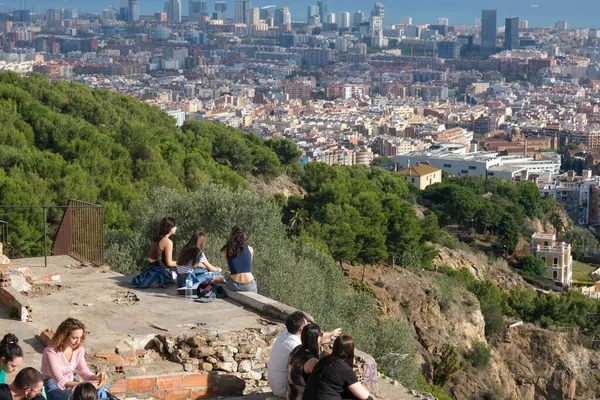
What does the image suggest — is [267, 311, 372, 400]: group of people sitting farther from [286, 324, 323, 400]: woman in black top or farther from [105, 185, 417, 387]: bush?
[105, 185, 417, 387]: bush

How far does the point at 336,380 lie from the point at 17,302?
2.52 metres

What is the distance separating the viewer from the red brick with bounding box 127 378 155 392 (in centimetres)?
527

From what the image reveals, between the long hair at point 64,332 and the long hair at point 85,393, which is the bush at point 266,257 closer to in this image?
the long hair at point 64,332

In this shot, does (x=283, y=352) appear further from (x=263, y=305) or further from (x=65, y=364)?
(x=263, y=305)

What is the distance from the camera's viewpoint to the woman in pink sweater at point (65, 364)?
4.82 metres

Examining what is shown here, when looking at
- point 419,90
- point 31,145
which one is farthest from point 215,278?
point 419,90

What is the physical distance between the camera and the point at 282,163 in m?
31.0

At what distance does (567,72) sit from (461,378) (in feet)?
505

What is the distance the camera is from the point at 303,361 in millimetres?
4961

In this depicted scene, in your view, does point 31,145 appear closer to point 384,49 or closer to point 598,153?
point 598,153

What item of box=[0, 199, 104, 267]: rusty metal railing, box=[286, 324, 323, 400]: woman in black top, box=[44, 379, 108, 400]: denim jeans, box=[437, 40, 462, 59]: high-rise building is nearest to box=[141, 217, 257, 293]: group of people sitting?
box=[0, 199, 104, 267]: rusty metal railing

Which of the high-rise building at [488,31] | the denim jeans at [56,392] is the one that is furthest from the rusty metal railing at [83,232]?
the high-rise building at [488,31]

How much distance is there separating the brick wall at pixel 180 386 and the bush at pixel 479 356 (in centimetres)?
1353

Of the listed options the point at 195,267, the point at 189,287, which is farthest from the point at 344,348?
the point at 195,267
